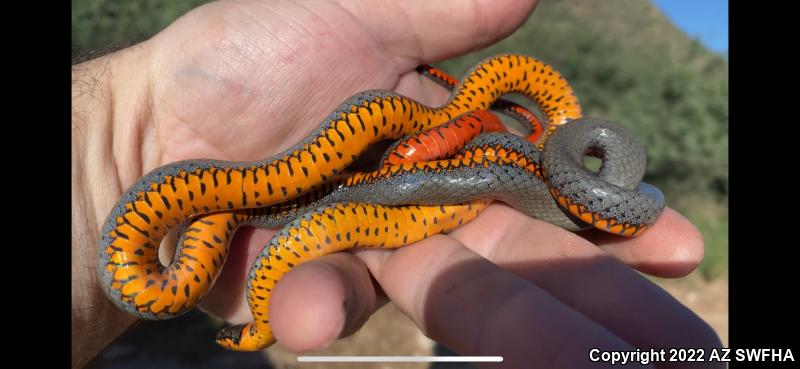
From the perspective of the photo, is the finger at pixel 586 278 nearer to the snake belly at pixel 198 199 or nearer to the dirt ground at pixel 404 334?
the snake belly at pixel 198 199

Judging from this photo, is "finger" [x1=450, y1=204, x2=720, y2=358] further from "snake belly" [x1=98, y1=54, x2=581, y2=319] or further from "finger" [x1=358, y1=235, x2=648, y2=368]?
"snake belly" [x1=98, y1=54, x2=581, y2=319]

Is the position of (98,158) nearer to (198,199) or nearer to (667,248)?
(198,199)

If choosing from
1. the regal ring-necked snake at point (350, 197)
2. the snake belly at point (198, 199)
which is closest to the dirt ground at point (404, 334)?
the regal ring-necked snake at point (350, 197)

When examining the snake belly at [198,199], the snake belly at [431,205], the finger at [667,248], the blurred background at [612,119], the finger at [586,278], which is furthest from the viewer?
the blurred background at [612,119]

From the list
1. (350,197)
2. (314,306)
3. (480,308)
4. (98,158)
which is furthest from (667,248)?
(98,158)

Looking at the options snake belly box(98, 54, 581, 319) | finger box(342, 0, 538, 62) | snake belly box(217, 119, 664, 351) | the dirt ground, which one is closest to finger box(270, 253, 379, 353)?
snake belly box(217, 119, 664, 351)

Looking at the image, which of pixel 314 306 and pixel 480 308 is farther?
pixel 480 308

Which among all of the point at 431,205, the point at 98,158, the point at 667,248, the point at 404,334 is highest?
the point at 98,158
